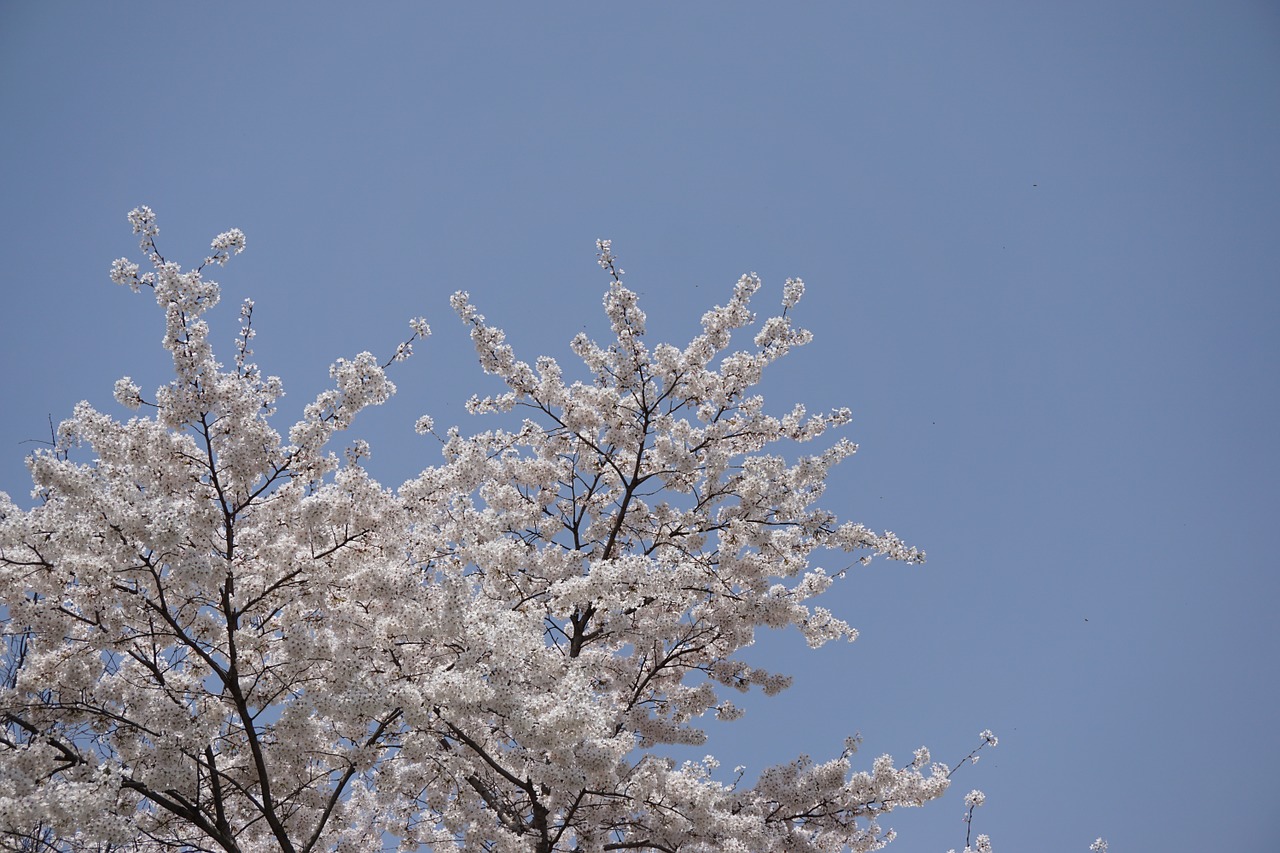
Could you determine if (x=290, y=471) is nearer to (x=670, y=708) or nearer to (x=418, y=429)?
(x=418, y=429)

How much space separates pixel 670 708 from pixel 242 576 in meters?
5.65

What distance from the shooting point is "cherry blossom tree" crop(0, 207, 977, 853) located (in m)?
7.17

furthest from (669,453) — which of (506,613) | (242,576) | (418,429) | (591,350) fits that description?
(242,576)

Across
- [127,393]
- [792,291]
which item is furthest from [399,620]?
[792,291]

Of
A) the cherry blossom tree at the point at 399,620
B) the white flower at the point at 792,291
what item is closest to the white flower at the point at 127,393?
the cherry blossom tree at the point at 399,620

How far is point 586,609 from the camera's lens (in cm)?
1007

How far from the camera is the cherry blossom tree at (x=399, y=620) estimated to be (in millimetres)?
7168

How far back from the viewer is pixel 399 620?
8.16 metres

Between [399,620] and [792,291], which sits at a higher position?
[792,291]

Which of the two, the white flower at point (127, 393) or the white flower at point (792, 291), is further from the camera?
the white flower at point (792, 291)

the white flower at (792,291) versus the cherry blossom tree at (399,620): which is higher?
the white flower at (792,291)

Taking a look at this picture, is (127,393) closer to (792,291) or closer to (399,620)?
(399,620)

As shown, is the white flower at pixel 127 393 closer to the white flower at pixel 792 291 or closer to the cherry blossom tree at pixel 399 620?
the cherry blossom tree at pixel 399 620

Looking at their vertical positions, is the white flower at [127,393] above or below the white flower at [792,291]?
below
